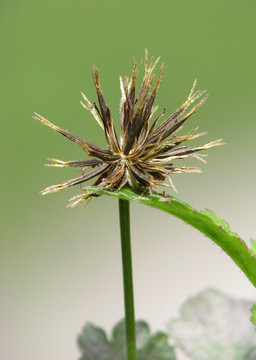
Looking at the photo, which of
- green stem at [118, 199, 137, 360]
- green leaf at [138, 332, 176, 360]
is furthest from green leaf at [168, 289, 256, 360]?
green stem at [118, 199, 137, 360]

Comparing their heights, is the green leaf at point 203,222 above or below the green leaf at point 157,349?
above

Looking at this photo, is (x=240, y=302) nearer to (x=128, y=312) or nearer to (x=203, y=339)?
(x=203, y=339)

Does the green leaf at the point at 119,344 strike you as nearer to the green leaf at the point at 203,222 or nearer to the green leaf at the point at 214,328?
the green leaf at the point at 214,328

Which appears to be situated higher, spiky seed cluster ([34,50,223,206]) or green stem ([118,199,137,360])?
spiky seed cluster ([34,50,223,206])

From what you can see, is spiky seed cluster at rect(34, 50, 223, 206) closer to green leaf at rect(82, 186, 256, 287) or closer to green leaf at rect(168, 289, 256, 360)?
green leaf at rect(82, 186, 256, 287)

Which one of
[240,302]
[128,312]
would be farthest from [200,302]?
[128,312]

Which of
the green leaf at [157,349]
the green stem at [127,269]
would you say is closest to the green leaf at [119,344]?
the green leaf at [157,349]

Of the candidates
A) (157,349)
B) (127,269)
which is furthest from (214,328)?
(127,269)

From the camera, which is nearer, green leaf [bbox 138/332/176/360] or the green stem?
the green stem
